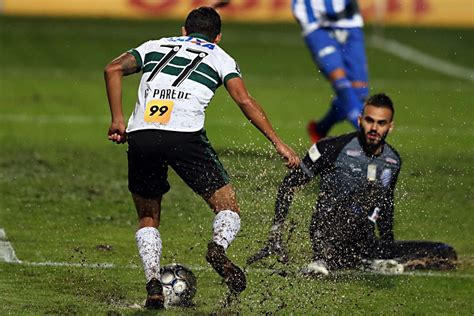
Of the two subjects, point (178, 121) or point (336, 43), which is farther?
point (336, 43)

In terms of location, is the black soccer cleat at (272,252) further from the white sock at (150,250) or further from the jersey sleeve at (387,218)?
the white sock at (150,250)

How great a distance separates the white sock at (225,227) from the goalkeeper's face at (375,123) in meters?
1.73

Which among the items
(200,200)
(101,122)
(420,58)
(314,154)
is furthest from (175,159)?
(420,58)

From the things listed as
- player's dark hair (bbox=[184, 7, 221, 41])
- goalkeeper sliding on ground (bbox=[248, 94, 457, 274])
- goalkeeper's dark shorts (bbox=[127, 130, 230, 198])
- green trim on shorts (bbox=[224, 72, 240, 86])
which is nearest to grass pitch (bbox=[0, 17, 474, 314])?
goalkeeper sliding on ground (bbox=[248, 94, 457, 274])

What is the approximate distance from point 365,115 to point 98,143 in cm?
700

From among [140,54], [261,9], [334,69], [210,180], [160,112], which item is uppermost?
[140,54]

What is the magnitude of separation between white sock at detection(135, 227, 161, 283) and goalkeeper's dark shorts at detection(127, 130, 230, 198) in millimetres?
319

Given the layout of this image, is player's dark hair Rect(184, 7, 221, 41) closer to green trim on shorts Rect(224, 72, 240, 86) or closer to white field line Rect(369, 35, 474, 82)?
green trim on shorts Rect(224, 72, 240, 86)

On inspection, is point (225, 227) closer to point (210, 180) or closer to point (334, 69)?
point (210, 180)

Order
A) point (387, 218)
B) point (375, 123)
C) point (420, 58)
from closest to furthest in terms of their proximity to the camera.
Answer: point (375, 123) < point (387, 218) < point (420, 58)

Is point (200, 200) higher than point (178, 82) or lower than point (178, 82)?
lower

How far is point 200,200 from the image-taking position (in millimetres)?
12586

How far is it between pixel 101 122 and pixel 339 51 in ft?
14.0

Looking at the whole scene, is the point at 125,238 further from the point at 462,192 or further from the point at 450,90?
the point at 450,90
